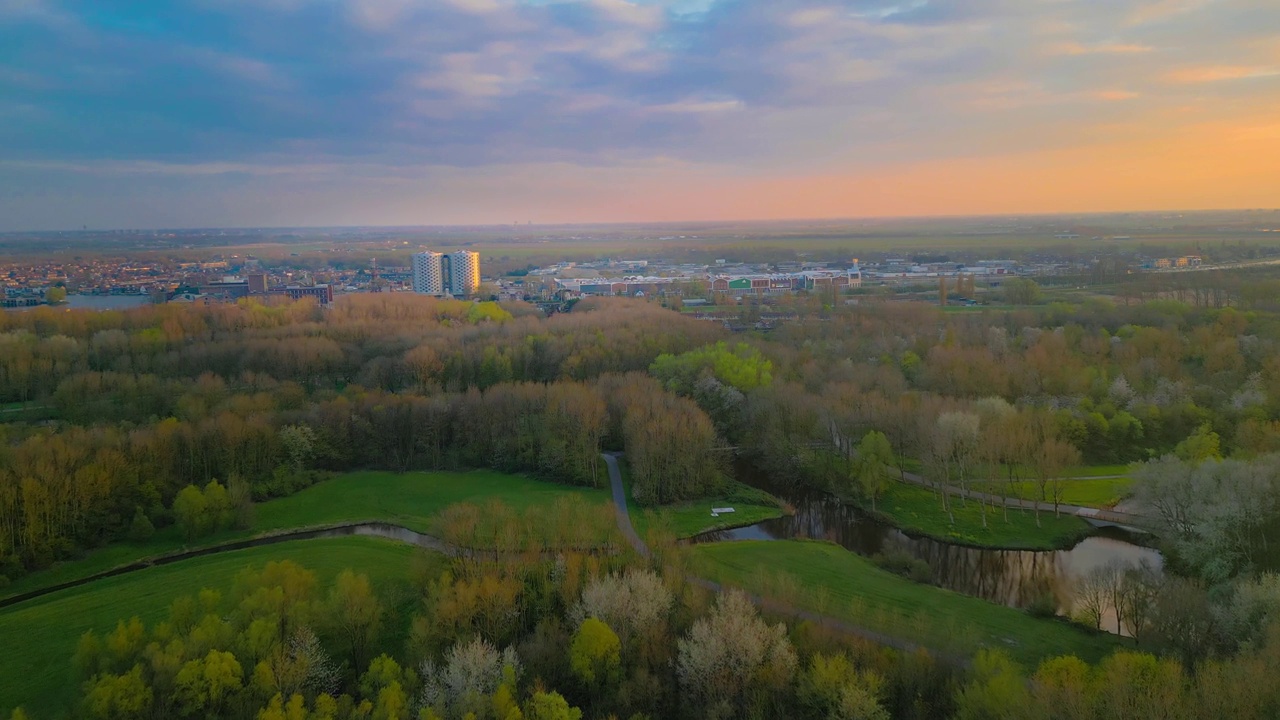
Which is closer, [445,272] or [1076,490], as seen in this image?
[1076,490]

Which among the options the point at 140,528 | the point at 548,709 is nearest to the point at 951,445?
the point at 548,709

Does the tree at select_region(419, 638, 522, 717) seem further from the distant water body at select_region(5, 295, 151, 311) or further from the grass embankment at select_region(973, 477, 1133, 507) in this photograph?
the distant water body at select_region(5, 295, 151, 311)

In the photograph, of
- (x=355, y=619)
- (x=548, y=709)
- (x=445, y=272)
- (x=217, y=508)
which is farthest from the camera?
(x=445, y=272)

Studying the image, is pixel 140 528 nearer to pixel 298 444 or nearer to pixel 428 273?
pixel 298 444

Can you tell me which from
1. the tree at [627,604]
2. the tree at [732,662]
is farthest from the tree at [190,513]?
the tree at [732,662]

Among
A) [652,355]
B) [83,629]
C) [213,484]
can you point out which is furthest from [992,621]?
[652,355]

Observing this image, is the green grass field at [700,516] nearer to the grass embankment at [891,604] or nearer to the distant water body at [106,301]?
the grass embankment at [891,604]
